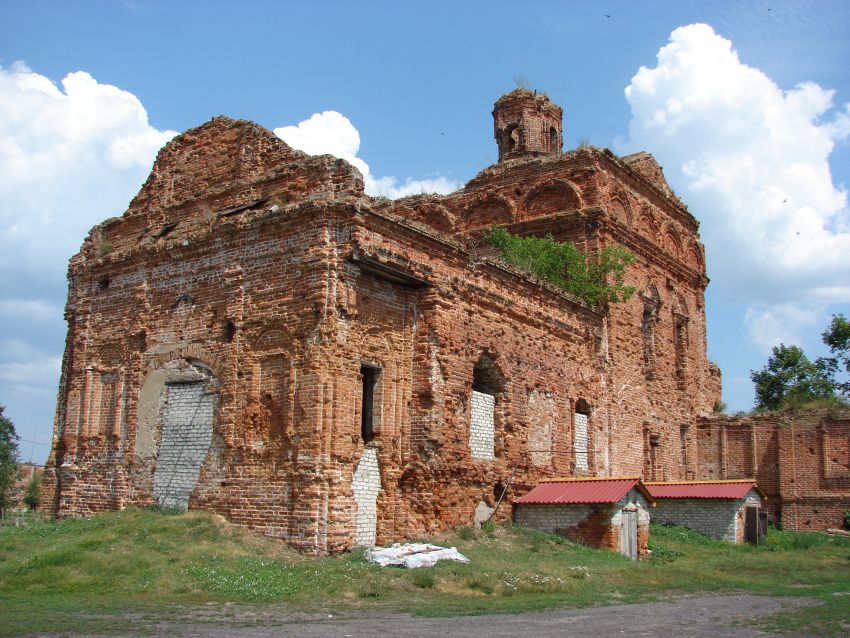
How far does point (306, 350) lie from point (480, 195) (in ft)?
42.1

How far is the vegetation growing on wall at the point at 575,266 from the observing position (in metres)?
21.6

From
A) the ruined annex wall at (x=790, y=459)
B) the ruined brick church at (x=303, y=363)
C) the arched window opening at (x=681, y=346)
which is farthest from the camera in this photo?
the arched window opening at (x=681, y=346)

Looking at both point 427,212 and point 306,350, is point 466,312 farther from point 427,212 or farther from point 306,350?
point 427,212

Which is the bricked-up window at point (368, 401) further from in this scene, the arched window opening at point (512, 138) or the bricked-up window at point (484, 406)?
the arched window opening at point (512, 138)

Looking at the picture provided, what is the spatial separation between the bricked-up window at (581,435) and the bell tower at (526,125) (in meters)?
9.76

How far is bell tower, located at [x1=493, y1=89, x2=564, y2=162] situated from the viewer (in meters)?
27.0

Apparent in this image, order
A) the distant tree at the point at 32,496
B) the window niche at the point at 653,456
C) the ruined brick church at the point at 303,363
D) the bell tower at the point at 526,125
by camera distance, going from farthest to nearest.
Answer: the distant tree at the point at 32,496 < the bell tower at the point at 526,125 < the window niche at the point at 653,456 < the ruined brick church at the point at 303,363

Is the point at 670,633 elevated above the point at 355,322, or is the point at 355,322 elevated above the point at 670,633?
the point at 355,322

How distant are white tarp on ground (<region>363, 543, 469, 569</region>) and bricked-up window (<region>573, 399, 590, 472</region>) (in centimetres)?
694

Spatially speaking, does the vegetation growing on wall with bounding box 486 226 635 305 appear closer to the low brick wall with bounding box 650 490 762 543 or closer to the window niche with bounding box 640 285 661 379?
the window niche with bounding box 640 285 661 379

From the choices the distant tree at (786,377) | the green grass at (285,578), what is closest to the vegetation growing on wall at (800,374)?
the distant tree at (786,377)

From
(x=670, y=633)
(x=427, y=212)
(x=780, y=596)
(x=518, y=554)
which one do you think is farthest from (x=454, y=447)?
(x=427, y=212)

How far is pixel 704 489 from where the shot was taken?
19.8 meters

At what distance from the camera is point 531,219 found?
23781 millimetres
